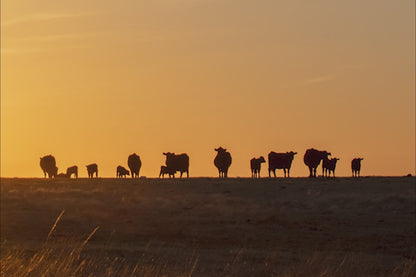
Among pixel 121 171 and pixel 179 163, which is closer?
pixel 179 163

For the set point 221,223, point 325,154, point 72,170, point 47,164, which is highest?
point 325,154

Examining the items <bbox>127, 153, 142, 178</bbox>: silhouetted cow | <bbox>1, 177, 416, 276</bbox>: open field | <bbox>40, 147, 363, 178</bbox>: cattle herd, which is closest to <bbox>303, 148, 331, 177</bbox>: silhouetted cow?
<bbox>40, 147, 363, 178</bbox>: cattle herd

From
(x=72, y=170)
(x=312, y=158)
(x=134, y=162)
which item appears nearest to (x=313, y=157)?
(x=312, y=158)

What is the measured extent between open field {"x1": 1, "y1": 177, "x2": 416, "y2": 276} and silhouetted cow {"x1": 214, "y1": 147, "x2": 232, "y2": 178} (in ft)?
40.9

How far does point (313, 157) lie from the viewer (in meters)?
67.2

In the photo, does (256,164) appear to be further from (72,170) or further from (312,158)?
(72,170)

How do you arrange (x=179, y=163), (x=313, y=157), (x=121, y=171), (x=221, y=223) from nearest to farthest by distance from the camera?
(x=221, y=223) < (x=313, y=157) < (x=179, y=163) < (x=121, y=171)

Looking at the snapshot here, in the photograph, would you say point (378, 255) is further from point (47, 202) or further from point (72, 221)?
point (47, 202)

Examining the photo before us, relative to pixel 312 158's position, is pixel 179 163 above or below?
below

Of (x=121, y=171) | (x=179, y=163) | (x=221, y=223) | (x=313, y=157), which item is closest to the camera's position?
(x=221, y=223)

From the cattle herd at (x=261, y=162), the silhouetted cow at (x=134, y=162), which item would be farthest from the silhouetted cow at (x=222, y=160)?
the silhouetted cow at (x=134, y=162)

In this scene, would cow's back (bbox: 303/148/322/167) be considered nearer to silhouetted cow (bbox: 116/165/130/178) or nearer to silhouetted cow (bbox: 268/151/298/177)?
silhouetted cow (bbox: 268/151/298/177)

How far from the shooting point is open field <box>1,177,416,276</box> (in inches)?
1176

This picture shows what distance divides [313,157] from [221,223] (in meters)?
27.1
